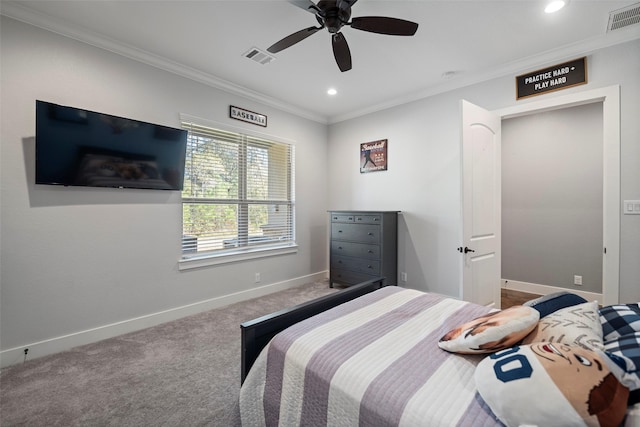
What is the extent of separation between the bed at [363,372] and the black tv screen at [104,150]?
221 cm

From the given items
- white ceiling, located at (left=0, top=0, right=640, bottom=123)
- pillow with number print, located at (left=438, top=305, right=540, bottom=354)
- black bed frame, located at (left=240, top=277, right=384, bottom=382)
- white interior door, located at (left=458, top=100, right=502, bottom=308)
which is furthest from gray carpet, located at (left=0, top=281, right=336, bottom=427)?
white ceiling, located at (left=0, top=0, right=640, bottom=123)

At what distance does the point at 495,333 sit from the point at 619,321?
480 mm

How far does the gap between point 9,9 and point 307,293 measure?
3.97 meters

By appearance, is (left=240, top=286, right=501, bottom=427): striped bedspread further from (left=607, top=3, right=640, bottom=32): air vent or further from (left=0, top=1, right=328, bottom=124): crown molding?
(left=0, top=1, right=328, bottom=124): crown molding

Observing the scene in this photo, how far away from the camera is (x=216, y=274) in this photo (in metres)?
3.39

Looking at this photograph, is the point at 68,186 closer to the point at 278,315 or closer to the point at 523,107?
the point at 278,315

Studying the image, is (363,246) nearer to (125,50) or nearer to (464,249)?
(464,249)

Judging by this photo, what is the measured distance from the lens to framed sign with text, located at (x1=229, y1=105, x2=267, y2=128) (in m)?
3.54

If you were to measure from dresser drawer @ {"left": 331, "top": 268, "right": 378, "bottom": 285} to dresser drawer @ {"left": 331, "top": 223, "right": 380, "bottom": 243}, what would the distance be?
48 cm

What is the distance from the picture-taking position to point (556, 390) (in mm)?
737

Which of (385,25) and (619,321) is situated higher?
(385,25)

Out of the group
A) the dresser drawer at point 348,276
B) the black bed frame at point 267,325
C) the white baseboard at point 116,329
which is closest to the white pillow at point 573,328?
the black bed frame at point 267,325

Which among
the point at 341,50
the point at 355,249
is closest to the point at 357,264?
the point at 355,249

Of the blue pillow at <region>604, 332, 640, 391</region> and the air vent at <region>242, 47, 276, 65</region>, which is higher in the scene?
the air vent at <region>242, 47, 276, 65</region>
